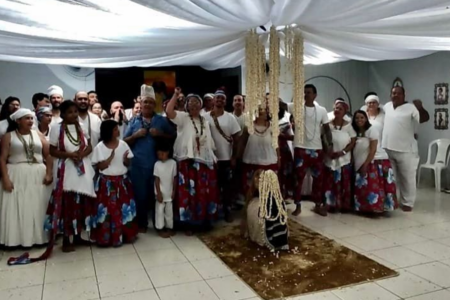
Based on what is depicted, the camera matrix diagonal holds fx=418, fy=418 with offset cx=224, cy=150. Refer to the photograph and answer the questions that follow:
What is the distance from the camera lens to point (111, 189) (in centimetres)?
381

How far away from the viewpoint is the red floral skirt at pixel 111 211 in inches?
149

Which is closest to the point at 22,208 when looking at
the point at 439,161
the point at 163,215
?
the point at 163,215

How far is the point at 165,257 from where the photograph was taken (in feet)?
11.6

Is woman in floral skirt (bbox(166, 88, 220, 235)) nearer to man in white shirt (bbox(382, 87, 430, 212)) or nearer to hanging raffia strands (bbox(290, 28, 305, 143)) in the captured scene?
hanging raffia strands (bbox(290, 28, 305, 143))

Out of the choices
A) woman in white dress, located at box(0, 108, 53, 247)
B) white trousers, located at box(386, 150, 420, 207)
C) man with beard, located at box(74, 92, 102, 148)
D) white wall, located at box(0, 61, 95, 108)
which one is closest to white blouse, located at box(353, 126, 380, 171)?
white trousers, located at box(386, 150, 420, 207)

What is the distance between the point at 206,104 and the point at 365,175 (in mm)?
2028

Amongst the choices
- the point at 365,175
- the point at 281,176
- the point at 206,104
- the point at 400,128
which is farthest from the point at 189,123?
the point at 400,128

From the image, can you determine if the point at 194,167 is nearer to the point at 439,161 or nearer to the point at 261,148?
the point at 261,148

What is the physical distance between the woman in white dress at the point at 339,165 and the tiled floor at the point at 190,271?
0.48 m

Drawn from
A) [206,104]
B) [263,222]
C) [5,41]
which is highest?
[5,41]

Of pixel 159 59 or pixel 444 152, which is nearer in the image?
pixel 159 59

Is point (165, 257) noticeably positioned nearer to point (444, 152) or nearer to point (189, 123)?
point (189, 123)

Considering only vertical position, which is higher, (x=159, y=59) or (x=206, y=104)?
(x=159, y=59)

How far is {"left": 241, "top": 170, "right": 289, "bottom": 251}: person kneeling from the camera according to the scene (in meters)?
3.61
